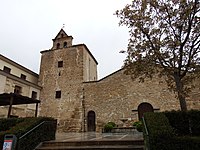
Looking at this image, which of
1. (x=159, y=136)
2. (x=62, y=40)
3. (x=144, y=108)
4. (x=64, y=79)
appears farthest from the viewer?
(x=62, y=40)

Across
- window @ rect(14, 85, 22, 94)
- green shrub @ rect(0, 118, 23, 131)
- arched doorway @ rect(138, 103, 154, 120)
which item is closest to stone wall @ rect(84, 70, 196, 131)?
arched doorway @ rect(138, 103, 154, 120)

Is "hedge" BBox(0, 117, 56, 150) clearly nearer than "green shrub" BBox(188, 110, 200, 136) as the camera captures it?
Yes

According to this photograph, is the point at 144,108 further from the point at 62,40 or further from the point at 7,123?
the point at 62,40

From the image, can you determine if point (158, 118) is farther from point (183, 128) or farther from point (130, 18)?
point (130, 18)

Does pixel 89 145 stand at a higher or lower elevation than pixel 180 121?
lower

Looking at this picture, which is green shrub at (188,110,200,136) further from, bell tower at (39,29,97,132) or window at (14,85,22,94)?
window at (14,85,22,94)

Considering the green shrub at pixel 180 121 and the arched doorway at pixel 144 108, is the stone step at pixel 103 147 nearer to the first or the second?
the green shrub at pixel 180 121

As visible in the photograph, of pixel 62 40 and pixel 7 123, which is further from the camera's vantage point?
pixel 62 40

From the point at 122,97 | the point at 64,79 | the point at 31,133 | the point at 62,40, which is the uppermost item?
the point at 62,40

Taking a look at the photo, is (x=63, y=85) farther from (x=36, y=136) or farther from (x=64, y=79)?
(x=36, y=136)

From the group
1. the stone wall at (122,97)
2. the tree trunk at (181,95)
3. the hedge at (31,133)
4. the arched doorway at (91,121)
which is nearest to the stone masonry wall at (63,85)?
the arched doorway at (91,121)

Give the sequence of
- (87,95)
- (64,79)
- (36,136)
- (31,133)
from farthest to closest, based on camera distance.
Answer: (64,79) < (87,95) < (36,136) < (31,133)

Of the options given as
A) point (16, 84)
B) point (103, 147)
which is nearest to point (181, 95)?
point (103, 147)

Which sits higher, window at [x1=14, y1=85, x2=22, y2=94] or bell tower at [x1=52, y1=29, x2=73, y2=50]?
bell tower at [x1=52, y1=29, x2=73, y2=50]
